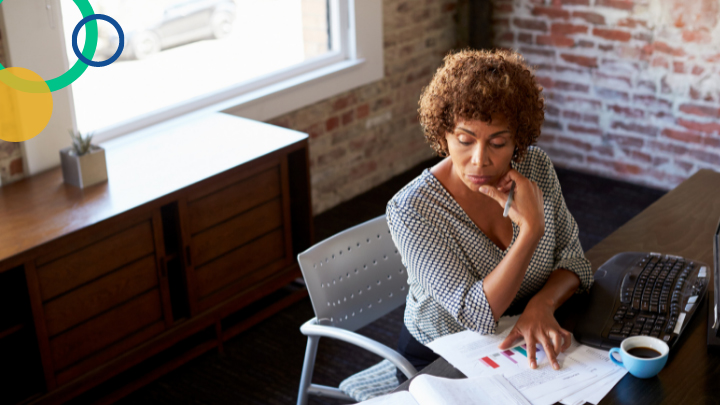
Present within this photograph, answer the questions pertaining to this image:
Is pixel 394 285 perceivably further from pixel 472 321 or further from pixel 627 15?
pixel 627 15

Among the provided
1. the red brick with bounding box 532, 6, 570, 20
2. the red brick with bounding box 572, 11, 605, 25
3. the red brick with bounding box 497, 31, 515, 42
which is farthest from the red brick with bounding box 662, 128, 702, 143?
the red brick with bounding box 497, 31, 515, 42

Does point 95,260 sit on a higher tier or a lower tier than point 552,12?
lower

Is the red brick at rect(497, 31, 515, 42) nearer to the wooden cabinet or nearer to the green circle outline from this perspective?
the wooden cabinet

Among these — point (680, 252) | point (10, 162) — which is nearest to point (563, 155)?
point (680, 252)

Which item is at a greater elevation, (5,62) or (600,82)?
(5,62)

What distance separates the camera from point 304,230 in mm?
3135

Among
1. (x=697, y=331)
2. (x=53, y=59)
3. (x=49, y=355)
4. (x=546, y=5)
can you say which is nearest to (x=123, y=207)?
(x=49, y=355)

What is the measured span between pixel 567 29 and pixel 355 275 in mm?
2910

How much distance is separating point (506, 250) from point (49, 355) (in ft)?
4.82

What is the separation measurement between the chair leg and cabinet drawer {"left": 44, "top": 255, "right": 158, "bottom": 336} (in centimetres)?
85

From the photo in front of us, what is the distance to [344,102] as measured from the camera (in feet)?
13.0

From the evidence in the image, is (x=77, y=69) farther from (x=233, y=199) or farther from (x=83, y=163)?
(x=233, y=199)

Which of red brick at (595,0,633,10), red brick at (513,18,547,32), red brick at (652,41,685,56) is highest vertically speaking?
red brick at (595,0,633,10)

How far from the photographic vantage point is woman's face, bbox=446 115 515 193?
5.31 feet
